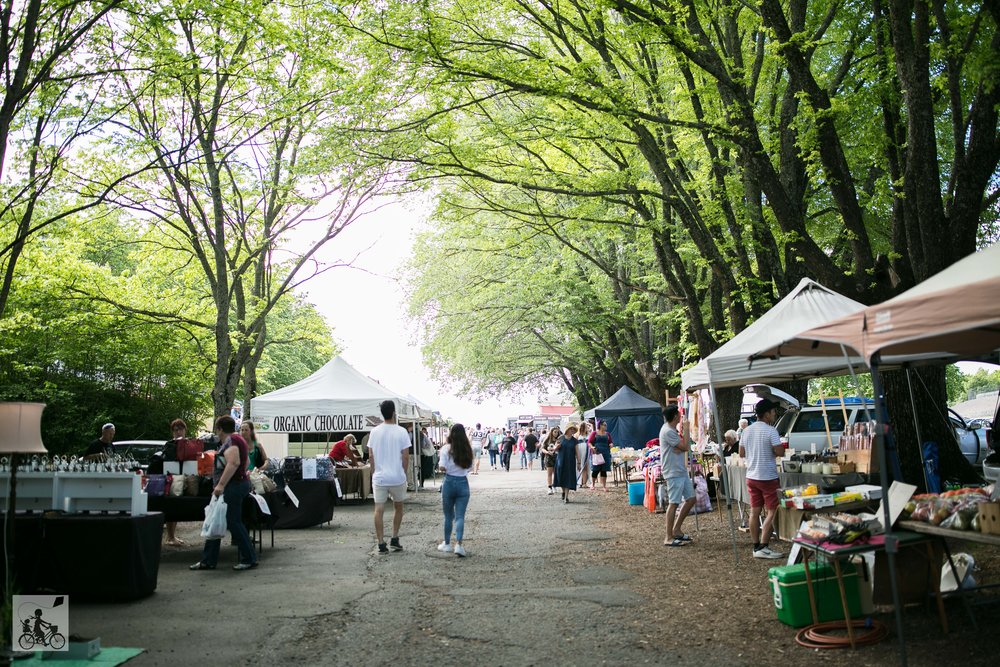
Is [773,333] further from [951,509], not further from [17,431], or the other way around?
[17,431]

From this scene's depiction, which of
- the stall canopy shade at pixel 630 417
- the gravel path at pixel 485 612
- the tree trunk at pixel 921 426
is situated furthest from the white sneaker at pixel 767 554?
the stall canopy shade at pixel 630 417

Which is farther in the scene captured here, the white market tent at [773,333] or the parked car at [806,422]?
the parked car at [806,422]

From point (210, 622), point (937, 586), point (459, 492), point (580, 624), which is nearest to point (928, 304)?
point (937, 586)

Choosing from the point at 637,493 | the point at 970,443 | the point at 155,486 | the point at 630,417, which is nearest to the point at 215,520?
the point at 155,486

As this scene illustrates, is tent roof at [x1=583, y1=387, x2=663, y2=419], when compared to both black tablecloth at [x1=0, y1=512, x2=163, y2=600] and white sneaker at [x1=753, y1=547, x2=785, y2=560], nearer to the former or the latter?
white sneaker at [x1=753, y1=547, x2=785, y2=560]

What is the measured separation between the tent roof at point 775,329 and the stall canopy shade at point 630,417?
16.2 m

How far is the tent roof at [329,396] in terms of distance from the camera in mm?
18344

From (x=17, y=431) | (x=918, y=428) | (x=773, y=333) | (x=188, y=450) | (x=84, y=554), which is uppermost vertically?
(x=773, y=333)

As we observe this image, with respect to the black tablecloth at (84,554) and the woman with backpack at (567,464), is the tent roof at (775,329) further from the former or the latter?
the woman with backpack at (567,464)

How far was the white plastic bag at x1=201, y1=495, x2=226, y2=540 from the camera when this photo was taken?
9.15m

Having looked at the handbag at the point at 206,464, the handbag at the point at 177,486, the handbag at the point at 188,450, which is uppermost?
the handbag at the point at 188,450

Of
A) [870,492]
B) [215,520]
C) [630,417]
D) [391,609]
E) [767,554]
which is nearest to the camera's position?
[391,609]

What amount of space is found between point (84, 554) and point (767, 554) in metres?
6.95

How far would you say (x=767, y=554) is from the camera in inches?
355
